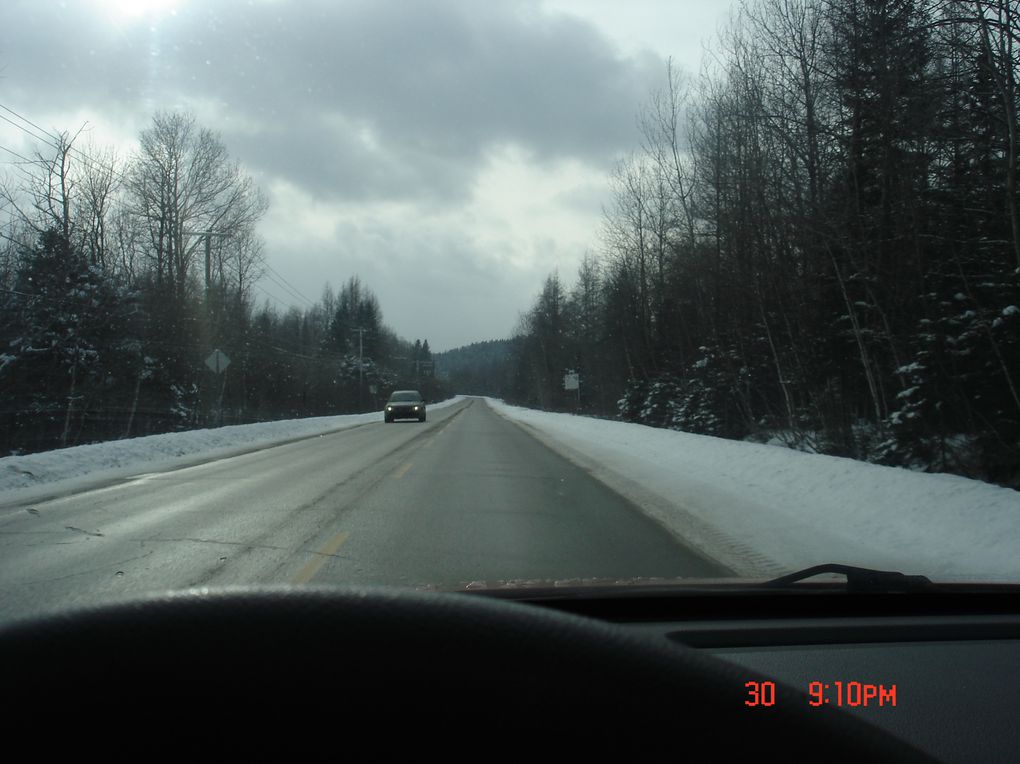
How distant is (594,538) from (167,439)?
1800 centimetres

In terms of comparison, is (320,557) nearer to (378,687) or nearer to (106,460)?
(378,687)

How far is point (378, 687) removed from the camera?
1.10m

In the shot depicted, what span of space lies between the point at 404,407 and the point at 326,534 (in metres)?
36.8

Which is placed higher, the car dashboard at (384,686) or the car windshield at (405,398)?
the car windshield at (405,398)

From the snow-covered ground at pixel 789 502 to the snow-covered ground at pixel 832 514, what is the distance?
1 centimetres

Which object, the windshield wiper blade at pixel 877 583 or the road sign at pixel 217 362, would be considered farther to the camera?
the road sign at pixel 217 362

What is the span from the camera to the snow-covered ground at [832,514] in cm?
686

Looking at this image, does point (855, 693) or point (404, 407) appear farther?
point (404, 407)

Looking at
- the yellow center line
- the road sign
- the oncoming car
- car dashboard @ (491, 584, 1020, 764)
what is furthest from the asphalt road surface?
the oncoming car

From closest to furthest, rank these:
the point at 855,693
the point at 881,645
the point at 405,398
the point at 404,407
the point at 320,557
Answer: the point at 855,693
the point at 881,645
the point at 320,557
the point at 404,407
the point at 405,398

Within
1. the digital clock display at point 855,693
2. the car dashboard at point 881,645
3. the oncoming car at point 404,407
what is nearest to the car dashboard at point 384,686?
the car dashboard at point 881,645

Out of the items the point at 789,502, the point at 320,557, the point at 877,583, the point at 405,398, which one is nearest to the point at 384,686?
the point at 877,583

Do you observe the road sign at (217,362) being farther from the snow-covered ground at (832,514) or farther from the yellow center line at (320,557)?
the yellow center line at (320,557)

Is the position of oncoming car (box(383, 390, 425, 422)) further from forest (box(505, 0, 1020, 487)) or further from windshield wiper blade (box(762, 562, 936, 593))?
windshield wiper blade (box(762, 562, 936, 593))
